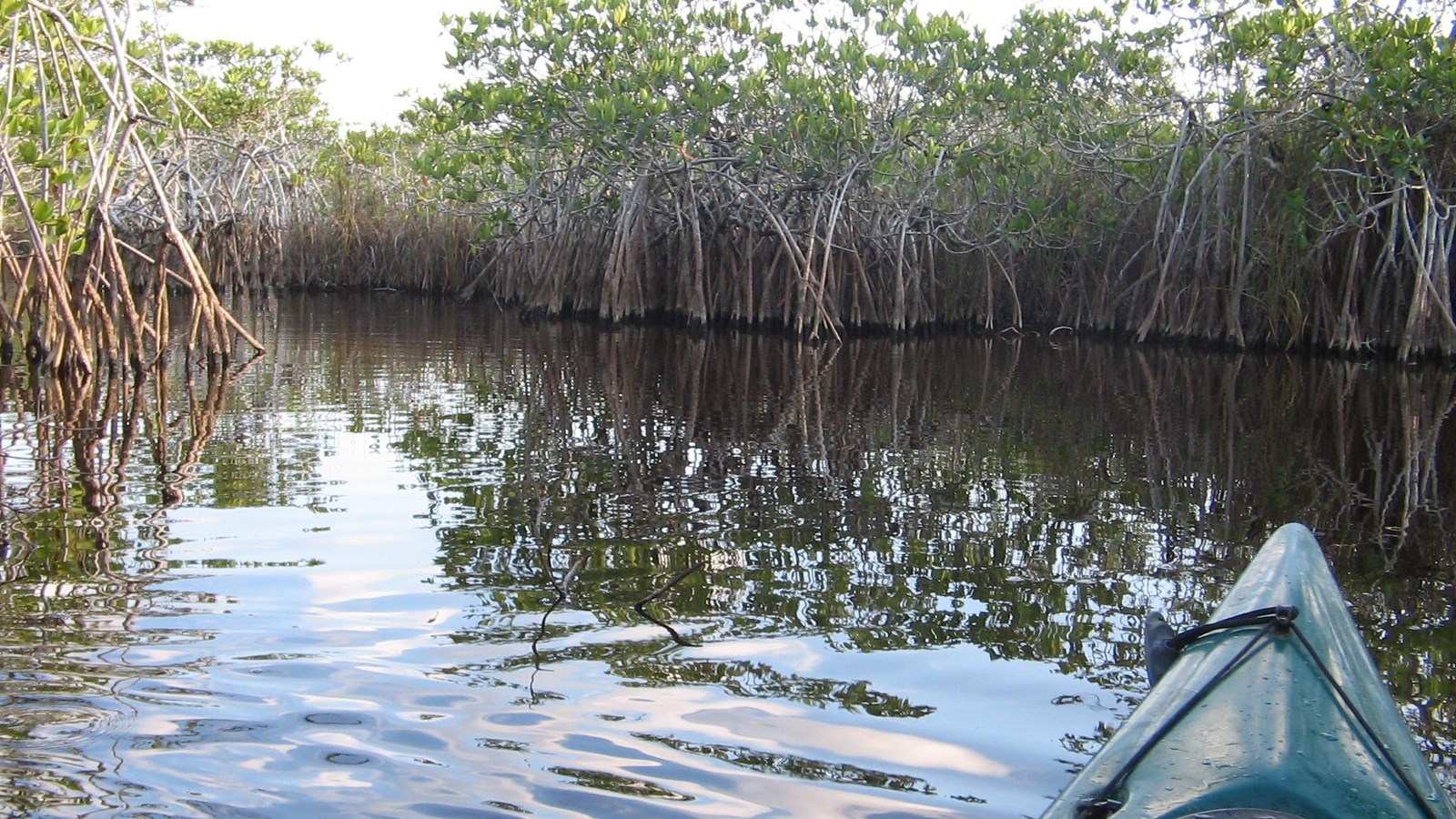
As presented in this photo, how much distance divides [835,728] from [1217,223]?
36.1ft

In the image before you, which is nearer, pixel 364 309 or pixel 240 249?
pixel 364 309

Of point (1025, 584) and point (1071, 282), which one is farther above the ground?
point (1071, 282)

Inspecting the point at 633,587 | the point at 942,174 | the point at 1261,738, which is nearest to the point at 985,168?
the point at 942,174

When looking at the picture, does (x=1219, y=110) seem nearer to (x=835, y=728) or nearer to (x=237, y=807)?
(x=835, y=728)

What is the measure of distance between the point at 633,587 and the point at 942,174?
1184 cm

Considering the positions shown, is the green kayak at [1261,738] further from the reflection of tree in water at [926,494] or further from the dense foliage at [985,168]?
the dense foliage at [985,168]

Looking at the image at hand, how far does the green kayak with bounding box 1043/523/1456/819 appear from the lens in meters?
1.82

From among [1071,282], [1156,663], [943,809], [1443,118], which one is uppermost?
[1443,118]

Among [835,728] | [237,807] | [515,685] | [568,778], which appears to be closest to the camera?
[237,807]

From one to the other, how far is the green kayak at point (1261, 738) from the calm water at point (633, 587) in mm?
412

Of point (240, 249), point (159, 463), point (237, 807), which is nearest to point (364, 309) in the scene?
point (240, 249)

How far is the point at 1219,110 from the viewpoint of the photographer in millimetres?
13312

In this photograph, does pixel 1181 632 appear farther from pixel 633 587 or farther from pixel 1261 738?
pixel 633 587

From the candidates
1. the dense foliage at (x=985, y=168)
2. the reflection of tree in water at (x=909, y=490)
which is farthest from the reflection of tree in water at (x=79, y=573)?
the dense foliage at (x=985, y=168)
